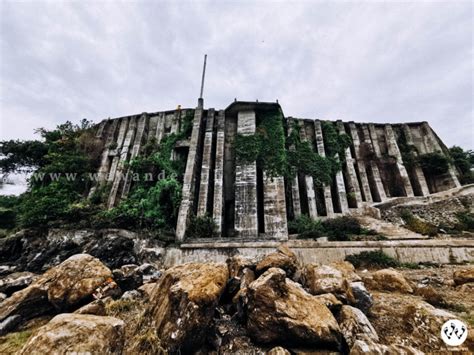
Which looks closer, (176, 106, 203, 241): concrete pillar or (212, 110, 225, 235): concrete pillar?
(176, 106, 203, 241): concrete pillar

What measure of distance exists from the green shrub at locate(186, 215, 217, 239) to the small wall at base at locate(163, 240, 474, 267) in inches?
40.3

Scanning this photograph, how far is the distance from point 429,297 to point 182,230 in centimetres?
1028

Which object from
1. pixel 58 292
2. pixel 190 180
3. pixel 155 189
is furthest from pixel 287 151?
pixel 58 292

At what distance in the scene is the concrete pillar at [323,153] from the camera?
588 inches

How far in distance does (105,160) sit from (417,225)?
22.3 m

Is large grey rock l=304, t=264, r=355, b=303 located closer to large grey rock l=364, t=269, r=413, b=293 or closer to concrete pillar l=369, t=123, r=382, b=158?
large grey rock l=364, t=269, r=413, b=293

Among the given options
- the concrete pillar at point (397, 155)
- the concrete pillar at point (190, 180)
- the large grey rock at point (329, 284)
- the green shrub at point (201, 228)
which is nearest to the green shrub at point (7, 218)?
the concrete pillar at point (190, 180)

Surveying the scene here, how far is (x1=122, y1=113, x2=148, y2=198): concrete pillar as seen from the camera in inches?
623

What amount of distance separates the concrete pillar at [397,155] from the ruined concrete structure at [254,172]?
0.06 metres

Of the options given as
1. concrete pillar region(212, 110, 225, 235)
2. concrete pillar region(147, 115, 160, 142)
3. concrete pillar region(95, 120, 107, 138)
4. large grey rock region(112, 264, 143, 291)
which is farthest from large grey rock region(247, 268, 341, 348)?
concrete pillar region(95, 120, 107, 138)

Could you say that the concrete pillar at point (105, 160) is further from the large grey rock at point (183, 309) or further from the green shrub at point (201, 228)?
the large grey rock at point (183, 309)

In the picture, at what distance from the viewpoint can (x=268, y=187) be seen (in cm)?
1391

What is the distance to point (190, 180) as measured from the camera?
1380 centimetres

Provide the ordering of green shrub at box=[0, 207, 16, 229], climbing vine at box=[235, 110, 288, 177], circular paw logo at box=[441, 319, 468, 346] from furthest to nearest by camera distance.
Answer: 1. green shrub at box=[0, 207, 16, 229]
2. climbing vine at box=[235, 110, 288, 177]
3. circular paw logo at box=[441, 319, 468, 346]
